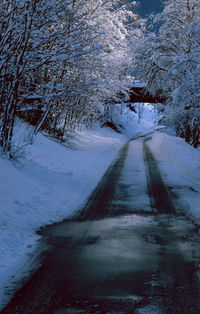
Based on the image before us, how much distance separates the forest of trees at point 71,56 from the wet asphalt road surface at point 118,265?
389 cm

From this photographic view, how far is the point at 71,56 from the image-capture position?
10.1m

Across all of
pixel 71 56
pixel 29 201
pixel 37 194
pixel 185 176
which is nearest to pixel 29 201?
pixel 29 201

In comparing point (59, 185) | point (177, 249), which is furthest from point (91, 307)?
point (59, 185)

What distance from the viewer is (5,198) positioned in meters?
7.40

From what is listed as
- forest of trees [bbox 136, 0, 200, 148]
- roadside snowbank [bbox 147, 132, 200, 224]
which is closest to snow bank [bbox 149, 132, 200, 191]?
roadside snowbank [bbox 147, 132, 200, 224]

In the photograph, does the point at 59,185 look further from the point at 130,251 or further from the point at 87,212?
the point at 130,251

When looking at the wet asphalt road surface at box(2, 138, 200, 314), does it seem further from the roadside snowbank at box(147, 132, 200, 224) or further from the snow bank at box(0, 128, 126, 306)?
the roadside snowbank at box(147, 132, 200, 224)

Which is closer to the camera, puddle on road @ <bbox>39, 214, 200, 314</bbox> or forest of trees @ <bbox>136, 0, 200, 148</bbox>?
puddle on road @ <bbox>39, 214, 200, 314</bbox>

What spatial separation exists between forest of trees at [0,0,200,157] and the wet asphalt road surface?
3.89m

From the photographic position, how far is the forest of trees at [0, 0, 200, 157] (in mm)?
9367

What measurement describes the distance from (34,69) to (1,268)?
23.0 ft

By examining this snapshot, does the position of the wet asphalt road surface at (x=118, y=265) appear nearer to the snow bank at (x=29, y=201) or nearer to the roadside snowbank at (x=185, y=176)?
the snow bank at (x=29, y=201)

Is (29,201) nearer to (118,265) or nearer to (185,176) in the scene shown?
(118,265)

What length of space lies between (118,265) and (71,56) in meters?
6.89
